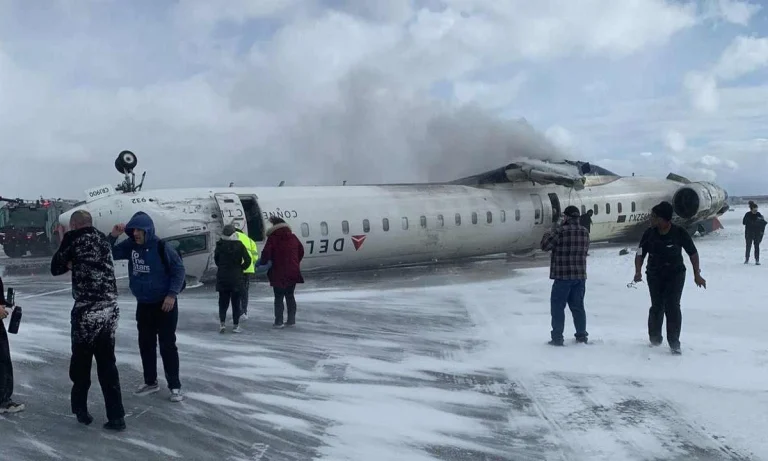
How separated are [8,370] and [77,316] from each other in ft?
3.69

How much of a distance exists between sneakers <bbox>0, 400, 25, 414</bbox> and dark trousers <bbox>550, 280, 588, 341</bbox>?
234 inches

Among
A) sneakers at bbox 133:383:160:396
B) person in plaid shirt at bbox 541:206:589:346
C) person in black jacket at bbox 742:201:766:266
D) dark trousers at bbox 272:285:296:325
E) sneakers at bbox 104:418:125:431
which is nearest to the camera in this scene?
sneakers at bbox 104:418:125:431

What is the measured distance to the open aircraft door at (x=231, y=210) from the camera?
14477mm

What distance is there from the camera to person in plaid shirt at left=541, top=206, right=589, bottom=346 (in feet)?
26.2

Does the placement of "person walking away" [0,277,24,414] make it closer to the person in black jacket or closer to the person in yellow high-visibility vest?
the person in yellow high-visibility vest

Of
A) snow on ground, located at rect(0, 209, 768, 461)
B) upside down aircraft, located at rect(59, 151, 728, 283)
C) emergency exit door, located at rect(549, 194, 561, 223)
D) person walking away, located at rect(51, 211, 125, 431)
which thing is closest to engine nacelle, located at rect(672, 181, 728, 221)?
upside down aircraft, located at rect(59, 151, 728, 283)

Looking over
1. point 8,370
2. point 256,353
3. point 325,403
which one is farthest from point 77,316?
point 256,353

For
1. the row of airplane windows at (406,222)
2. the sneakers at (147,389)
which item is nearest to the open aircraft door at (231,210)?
the row of airplane windows at (406,222)

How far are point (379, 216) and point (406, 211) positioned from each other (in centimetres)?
89

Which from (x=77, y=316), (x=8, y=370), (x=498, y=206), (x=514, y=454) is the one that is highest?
(x=498, y=206)

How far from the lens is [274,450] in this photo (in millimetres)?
4996

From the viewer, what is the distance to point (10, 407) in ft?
19.0

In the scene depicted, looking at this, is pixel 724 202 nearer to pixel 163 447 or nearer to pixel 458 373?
pixel 458 373

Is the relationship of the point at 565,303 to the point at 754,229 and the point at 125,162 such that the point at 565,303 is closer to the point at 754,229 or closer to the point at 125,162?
the point at 754,229
